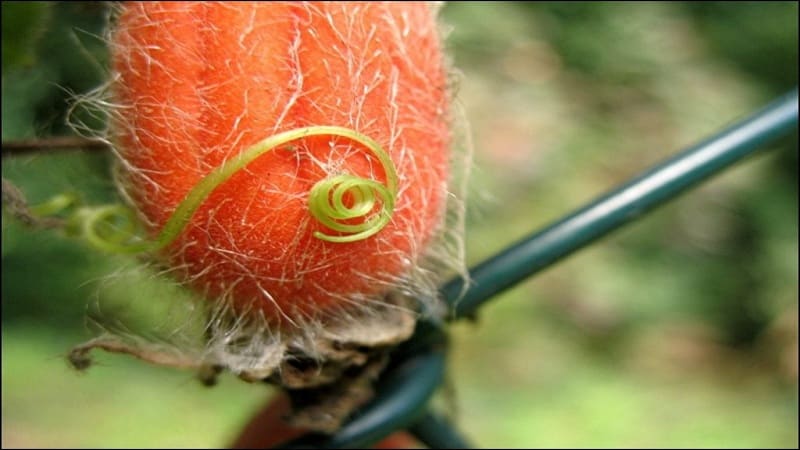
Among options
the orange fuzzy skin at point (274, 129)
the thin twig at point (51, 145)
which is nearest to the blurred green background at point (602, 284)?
the thin twig at point (51, 145)

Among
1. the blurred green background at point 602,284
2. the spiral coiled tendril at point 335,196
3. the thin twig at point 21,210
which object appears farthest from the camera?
the blurred green background at point 602,284

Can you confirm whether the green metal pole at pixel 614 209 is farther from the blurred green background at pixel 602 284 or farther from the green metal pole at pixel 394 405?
the blurred green background at pixel 602 284

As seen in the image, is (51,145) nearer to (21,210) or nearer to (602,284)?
(21,210)

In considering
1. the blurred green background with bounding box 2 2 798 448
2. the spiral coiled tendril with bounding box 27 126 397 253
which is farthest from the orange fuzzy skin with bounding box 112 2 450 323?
the blurred green background with bounding box 2 2 798 448

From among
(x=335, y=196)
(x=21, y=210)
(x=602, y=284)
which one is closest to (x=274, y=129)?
(x=335, y=196)

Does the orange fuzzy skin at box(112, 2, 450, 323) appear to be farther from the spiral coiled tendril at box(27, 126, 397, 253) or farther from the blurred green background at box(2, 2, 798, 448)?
the blurred green background at box(2, 2, 798, 448)

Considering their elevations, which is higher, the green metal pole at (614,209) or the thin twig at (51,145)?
the green metal pole at (614,209)

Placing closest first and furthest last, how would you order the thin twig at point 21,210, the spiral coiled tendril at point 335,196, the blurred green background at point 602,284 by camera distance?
the spiral coiled tendril at point 335,196
the thin twig at point 21,210
the blurred green background at point 602,284
